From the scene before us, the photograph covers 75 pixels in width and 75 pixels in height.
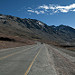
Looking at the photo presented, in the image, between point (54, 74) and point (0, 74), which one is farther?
point (54, 74)

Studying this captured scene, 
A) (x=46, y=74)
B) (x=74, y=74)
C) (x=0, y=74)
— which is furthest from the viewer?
(x=74, y=74)

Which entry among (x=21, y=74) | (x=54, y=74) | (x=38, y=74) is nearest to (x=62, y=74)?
(x=54, y=74)

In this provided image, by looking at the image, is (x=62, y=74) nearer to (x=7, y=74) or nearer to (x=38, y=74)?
(x=38, y=74)

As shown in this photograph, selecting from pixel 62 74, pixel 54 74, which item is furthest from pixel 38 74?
pixel 62 74

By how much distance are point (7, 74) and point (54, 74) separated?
3267 millimetres

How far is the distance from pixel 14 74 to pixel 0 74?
35.6 inches

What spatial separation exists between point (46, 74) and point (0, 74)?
10.2 ft

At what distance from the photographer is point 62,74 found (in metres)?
8.09


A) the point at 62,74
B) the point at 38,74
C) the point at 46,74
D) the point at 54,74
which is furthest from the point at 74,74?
the point at 38,74

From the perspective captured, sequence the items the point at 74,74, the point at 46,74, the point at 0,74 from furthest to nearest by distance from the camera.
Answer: the point at 74,74
the point at 46,74
the point at 0,74

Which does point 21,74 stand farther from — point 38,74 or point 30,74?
point 38,74

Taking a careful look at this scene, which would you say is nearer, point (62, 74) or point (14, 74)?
point (14, 74)

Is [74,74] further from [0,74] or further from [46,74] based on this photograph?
[0,74]

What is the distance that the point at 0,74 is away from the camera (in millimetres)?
7207
